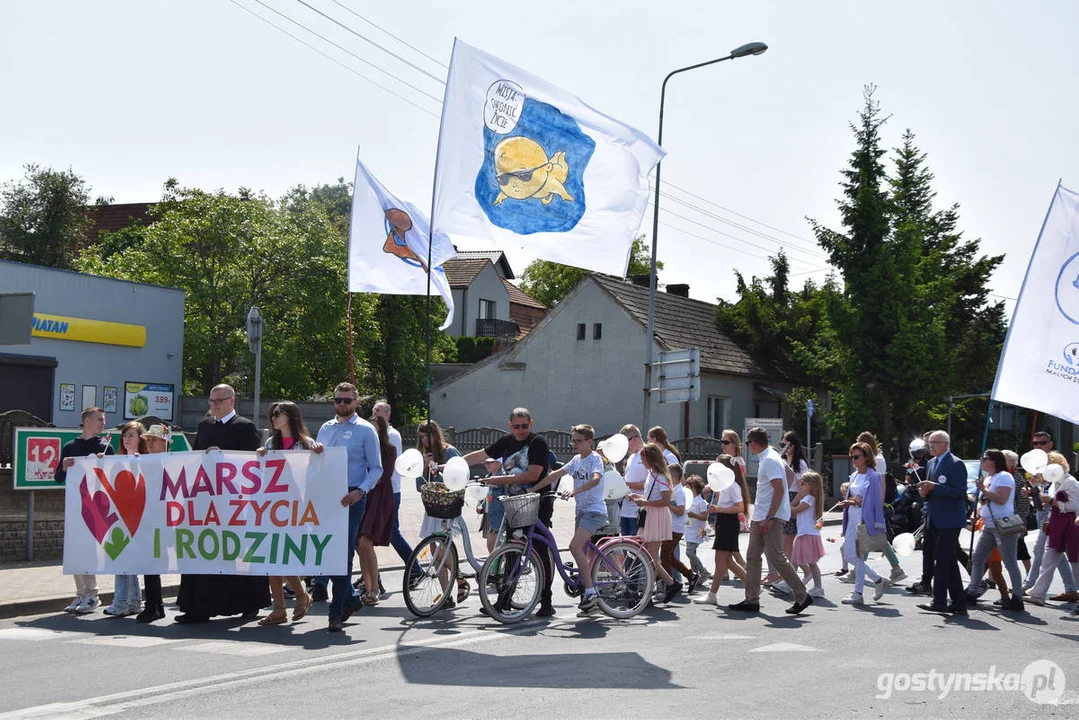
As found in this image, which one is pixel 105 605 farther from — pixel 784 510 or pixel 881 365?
pixel 881 365

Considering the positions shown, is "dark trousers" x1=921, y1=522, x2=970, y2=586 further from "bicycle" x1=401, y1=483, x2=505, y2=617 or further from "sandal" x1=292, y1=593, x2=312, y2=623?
"sandal" x1=292, y1=593, x2=312, y2=623

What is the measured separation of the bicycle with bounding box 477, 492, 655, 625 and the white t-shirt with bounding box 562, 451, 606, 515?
31 centimetres

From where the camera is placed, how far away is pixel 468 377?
45250 millimetres

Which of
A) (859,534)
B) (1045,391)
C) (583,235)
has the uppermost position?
(583,235)

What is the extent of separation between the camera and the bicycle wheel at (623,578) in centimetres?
1076

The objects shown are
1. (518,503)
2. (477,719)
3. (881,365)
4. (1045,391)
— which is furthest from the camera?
(881,365)

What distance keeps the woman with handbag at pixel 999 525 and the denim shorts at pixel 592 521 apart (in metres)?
4.13

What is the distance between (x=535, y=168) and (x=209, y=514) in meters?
4.83

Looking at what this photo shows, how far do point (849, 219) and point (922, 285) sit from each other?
310 cm

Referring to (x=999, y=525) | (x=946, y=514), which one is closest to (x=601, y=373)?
(x=999, y=525)

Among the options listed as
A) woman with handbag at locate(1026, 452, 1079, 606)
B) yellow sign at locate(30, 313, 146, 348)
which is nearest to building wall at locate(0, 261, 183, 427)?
yellow sign at locate(30, 313, 146, 348)

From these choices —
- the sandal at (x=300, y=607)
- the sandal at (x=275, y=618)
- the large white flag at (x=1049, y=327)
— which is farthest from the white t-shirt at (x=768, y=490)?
the sandal at (x=275, y=618)

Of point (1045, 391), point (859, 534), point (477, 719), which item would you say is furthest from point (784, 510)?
point (477, 719)

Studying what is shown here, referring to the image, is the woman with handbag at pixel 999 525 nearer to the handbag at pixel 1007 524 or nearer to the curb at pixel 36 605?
the handbag at pixel 1007 524
